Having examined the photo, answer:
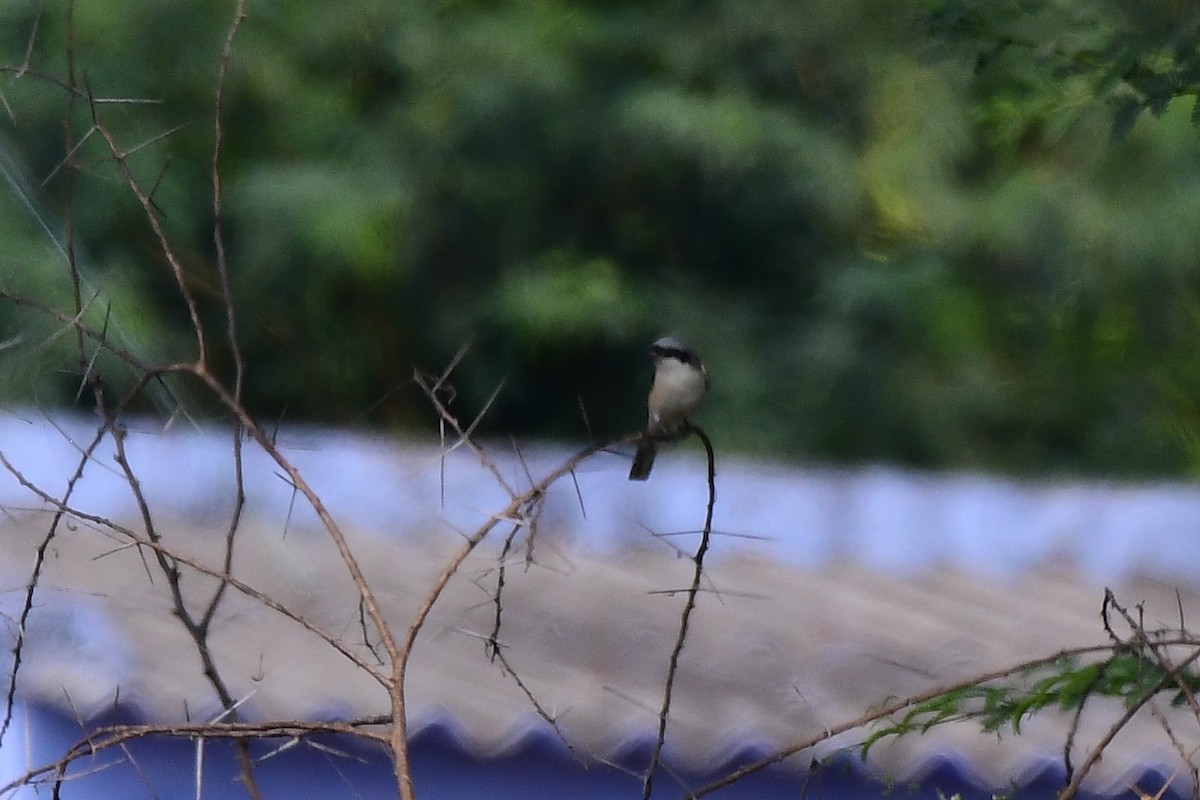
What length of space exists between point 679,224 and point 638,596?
4432mm

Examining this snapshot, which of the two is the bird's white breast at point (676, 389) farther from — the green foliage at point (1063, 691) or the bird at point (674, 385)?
the green foliage at point (1063, 691)

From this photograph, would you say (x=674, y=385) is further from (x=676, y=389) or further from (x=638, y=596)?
(x=638, y=596)

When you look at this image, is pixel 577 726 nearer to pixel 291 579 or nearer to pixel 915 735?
pixel 915 735

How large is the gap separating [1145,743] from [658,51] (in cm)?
543

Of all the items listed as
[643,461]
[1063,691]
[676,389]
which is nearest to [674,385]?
[676,389]

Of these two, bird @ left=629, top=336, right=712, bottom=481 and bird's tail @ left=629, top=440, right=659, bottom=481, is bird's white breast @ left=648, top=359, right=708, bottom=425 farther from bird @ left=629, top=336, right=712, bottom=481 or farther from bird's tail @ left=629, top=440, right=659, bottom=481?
bird's tail @ left=629, top=440, right=659, bottom=481

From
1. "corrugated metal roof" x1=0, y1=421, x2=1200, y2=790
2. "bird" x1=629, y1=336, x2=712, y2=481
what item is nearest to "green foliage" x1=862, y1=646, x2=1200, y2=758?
"corrugated metal roof" x1=0, y1=421, x2=1200, y2=790

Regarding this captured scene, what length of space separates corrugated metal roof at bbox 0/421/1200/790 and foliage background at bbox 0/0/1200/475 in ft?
7.76

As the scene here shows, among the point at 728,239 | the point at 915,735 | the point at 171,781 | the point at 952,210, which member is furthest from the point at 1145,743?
the point at 728,239

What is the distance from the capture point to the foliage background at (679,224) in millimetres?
7152

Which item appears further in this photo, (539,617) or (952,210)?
(952,210)

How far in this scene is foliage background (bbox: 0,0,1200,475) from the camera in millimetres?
7152

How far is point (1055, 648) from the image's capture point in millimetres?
3459

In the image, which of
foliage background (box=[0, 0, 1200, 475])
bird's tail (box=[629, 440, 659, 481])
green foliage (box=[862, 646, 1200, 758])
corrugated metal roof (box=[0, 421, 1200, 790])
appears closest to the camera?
green foliage (box=[862, 646, 1200, 758])
